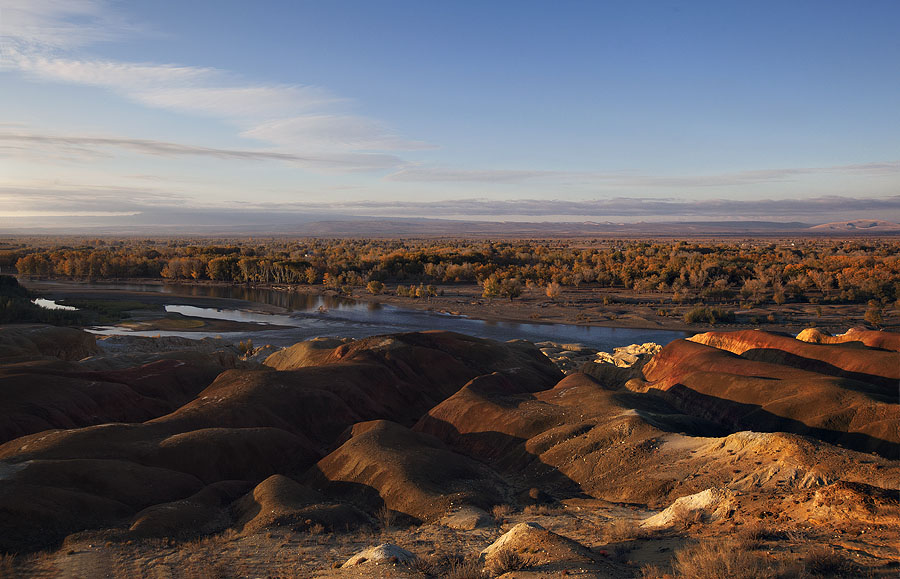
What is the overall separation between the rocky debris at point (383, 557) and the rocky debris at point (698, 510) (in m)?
6.16

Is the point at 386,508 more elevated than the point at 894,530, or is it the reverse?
the point at 894,530

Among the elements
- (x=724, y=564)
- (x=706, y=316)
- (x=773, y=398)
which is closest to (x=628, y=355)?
(x=773, y=398)

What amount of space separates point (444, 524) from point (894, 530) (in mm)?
10567

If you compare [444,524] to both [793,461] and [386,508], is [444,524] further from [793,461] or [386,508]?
[793,461]

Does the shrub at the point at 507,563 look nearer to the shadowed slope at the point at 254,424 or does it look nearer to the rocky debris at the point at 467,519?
the rocky debris at the point at 467,519

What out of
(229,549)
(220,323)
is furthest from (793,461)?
(220,323)

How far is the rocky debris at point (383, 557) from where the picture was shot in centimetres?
1340

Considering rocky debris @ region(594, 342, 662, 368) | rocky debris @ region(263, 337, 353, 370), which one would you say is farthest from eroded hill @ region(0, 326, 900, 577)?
rocky debris @ region(594, 342, 662, 368)

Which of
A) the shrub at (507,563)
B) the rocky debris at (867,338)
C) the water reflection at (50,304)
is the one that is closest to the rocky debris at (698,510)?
the shrub at (507,563)

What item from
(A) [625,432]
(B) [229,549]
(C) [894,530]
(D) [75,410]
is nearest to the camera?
(C) [894,530]

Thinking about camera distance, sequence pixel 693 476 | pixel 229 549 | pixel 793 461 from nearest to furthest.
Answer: pixel 229 549 → pixel 793 461 → pixel 693 476

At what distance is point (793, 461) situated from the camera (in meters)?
17.3

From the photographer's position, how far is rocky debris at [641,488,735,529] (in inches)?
596

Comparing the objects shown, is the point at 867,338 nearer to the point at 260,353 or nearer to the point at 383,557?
the point at 383,557
